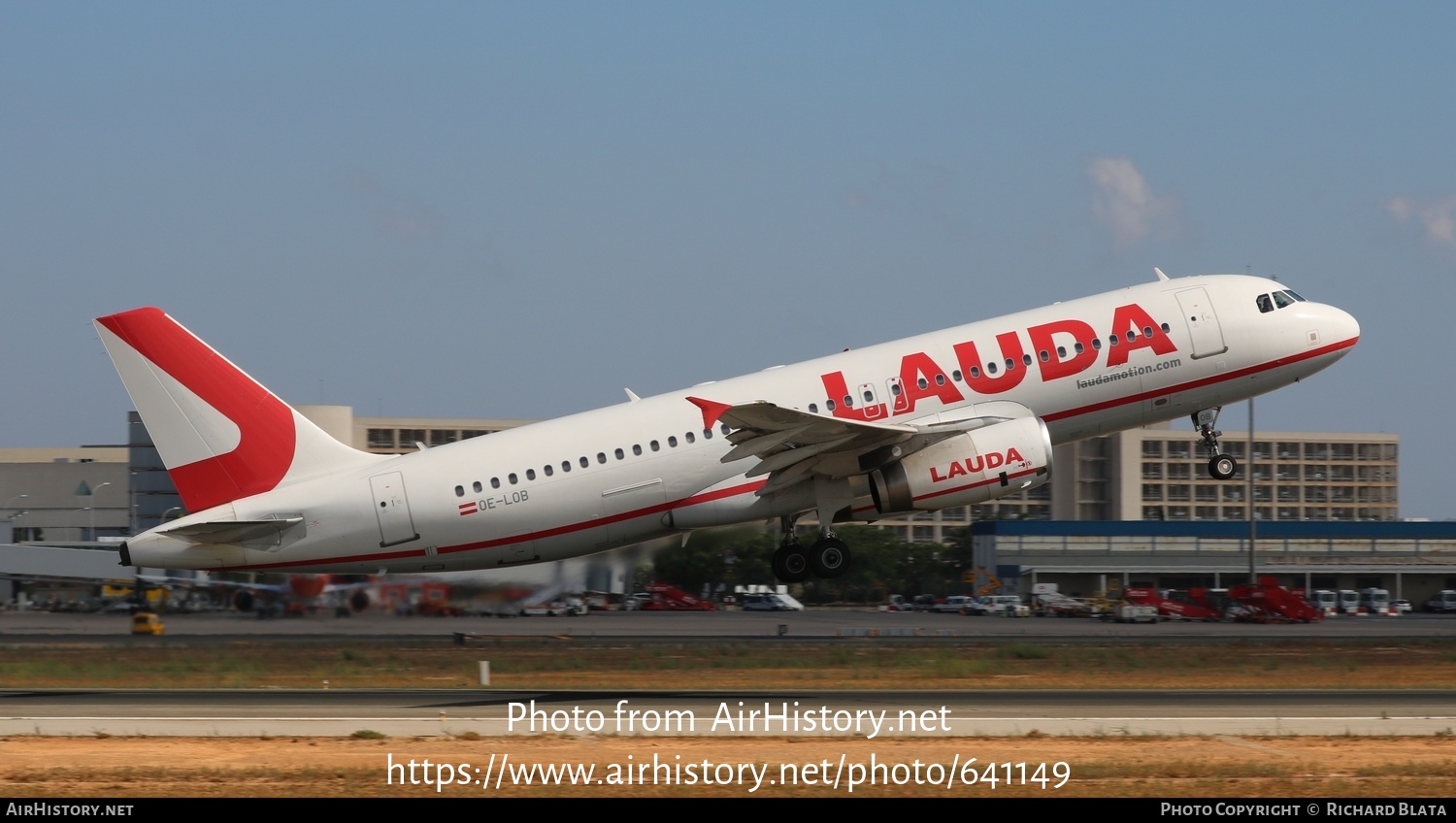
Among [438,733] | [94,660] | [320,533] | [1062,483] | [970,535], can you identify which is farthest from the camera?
[1062,483]

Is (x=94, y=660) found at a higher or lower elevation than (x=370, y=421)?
lower

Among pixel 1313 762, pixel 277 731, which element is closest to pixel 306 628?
pixel 277 731

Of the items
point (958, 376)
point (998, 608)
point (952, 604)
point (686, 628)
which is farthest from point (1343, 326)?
point (952, 604)

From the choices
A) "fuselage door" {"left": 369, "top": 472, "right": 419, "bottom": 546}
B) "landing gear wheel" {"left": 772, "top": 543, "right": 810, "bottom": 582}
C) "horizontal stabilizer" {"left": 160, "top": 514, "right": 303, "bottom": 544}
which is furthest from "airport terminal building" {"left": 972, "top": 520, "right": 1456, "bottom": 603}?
"horizontal stabilizer" {"left": 160, "top": 514, "right": 303, "bottom": 544}

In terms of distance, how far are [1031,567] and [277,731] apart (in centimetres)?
9303

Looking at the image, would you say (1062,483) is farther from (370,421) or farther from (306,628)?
(306,628)

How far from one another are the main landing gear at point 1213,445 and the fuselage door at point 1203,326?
2000mm

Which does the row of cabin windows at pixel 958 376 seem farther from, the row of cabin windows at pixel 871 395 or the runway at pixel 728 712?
the runway at pixel 728 712

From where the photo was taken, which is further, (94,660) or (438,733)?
(94,660)

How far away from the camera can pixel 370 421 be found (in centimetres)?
16850

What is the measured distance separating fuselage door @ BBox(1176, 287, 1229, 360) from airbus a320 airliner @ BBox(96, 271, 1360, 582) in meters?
0.03

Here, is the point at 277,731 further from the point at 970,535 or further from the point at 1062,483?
the point at 1062,483

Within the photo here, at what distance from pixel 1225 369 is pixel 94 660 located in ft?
118

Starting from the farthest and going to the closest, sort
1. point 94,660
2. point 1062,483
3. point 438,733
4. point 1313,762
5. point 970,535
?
1. point 1062,483
2. point 970,535
3. point 94,660
4. point 438,733
5. point 1313,762
